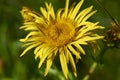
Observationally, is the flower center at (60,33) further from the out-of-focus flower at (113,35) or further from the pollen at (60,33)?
the out-of-focus flower at (113,35)

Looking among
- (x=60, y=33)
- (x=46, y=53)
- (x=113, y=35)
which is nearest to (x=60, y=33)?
(x=60, y=33)

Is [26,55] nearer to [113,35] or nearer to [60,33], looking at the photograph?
[60,33]

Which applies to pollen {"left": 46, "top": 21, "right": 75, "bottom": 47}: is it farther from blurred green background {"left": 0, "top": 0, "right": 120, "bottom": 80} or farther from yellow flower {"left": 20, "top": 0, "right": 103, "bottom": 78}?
blurred green background {"left": 0, "top": 0, "right": 120, "bottom": 80}

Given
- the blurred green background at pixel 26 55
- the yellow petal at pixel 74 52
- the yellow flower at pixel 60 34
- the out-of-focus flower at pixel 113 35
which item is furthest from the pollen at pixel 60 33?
the blurred green background at pixel 26 55

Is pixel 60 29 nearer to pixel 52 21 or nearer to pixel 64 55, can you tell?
pixel 52 21

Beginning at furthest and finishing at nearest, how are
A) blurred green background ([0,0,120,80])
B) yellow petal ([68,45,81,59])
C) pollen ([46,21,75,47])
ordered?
blurred green background ([0,0,120,80]), pollen ([46,21,75,47]), yellow petal ([68,45,81,59])

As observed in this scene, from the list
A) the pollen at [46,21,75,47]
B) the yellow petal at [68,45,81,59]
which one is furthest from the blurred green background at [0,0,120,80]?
the yellow petal at [68,45,81,59]
